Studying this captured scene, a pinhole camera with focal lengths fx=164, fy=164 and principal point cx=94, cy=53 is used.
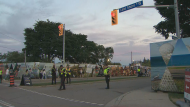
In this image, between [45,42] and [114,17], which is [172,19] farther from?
[45,42]

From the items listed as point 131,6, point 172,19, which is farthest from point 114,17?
point 172,19

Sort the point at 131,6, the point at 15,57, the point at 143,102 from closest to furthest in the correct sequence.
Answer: the point at 143,102 → the point at 131,6 → the point at 15,57

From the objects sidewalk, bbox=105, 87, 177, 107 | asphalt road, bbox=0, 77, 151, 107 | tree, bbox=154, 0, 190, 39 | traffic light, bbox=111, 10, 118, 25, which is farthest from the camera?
tree, bbox=154, 0, 190, 39

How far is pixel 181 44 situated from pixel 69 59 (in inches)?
1831

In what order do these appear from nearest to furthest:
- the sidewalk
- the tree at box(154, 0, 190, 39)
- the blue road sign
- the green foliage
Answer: the sidewalk < the blue road sign < the tree at box(154, 0, 190, 39) < the green foliage

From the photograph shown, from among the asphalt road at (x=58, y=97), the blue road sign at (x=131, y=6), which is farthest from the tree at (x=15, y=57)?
the blue road sign at (x=131, y=6)

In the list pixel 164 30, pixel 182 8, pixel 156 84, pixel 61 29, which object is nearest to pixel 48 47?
pixel 61 29

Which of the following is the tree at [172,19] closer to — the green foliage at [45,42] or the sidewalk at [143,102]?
the sidewalk at [143,102]

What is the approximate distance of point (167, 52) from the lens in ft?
33.3

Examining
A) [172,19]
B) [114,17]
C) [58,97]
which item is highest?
[172,19]

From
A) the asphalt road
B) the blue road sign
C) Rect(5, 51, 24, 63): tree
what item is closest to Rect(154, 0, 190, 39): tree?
the blue road sign

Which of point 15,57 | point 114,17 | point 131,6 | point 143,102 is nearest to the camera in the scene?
point 143,102

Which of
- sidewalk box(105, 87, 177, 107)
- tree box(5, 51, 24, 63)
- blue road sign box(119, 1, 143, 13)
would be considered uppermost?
blue road sign box(119, 1, 143, 13)

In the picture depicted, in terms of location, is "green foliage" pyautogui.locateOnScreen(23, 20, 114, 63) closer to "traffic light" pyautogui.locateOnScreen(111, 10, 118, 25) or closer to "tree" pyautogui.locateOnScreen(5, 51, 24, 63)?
"tree" pyautogui.locateOnScreen(5, 51, 24, 63)
